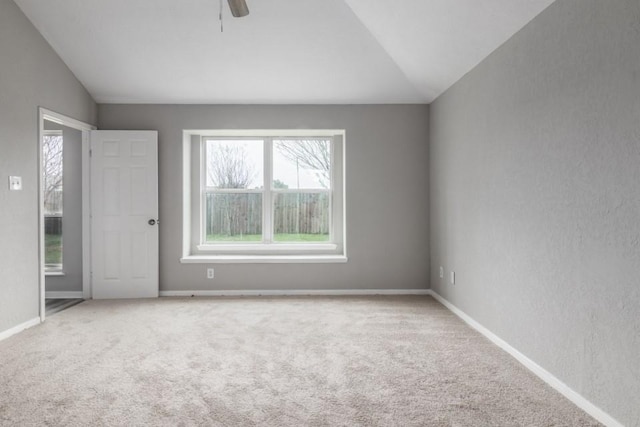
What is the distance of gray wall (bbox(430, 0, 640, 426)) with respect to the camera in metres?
2.00

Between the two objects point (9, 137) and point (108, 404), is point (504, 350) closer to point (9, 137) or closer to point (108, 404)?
point (108, 404)

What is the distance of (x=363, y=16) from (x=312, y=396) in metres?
3.30

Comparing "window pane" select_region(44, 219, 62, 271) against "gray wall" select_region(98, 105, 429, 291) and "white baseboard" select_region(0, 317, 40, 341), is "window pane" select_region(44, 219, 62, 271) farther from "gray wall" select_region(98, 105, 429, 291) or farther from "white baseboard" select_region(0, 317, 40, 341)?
"white baseboard" select_region(0, 317, 40, 341)

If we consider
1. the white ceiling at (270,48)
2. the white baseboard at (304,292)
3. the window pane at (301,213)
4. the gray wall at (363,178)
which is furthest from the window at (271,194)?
the white ceiling at (270,48)

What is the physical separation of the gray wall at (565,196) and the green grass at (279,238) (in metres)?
2.18

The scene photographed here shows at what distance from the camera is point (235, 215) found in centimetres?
547

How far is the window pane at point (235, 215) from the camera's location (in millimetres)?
5465

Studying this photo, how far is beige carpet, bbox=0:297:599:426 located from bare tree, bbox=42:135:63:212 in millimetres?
1652

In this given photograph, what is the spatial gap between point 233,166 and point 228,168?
71mm

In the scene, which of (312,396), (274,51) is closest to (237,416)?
(312,396)

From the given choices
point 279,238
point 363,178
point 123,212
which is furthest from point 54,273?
point 363,178

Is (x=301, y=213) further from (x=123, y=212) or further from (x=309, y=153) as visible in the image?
(x=123, y=212)

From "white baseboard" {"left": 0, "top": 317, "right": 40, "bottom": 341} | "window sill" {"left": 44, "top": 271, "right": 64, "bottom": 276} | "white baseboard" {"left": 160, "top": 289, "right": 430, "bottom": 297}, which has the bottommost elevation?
"white baseboard" {"left": 0, "top": 317, "right": 40, "bottom": 341}

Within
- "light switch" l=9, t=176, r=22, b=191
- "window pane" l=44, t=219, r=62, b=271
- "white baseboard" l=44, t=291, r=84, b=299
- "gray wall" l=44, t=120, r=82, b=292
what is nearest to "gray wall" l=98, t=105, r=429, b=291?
"gray wall" l=44, t=120, r=82, b=292
